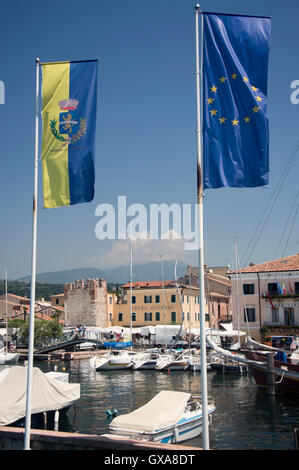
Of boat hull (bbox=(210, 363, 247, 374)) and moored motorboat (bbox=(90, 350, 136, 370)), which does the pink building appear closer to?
boat hull (bbox=(210, 363, 247, 374))

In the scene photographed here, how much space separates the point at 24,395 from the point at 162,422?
6288 mm

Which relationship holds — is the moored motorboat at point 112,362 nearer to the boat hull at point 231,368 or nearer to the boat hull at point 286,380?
the boat hull at point 231,368

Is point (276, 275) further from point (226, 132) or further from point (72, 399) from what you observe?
point (226, 132)

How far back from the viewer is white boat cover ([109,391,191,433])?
16688mm

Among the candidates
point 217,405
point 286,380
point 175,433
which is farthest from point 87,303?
point 175,433

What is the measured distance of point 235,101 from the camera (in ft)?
40.0

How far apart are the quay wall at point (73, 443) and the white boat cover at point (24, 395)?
542 cm

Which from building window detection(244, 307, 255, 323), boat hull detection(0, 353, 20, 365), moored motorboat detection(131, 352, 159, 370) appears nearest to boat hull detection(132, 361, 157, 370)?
moored motorboat detection(131, 352, 159, 370)

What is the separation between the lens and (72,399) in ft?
73.2

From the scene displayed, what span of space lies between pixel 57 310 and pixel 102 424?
75583mm

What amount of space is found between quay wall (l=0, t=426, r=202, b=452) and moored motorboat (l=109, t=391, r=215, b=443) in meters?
4.27

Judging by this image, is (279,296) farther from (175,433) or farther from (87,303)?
(175,433)

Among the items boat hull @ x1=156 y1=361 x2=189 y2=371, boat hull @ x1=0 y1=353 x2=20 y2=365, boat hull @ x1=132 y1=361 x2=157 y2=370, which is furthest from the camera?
boat hull @ x1=0 y1=353 x2=20 y2=365
